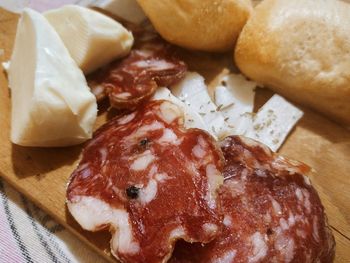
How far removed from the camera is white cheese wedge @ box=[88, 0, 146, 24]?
1.69 meters

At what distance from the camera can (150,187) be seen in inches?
44.5

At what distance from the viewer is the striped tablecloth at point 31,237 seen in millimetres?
1195

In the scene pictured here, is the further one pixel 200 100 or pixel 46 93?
pixel 200 100

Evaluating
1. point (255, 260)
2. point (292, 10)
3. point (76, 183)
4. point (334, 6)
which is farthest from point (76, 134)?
point (334, 6)

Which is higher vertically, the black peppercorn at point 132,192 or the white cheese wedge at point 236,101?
the white cheese wedge at point 236,101

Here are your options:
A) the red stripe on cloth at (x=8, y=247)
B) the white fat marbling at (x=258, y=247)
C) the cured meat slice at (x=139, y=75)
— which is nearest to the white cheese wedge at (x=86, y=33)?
the cured meat slice at (x=139, y=75)

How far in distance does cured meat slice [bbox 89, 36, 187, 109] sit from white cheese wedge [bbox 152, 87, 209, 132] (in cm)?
3

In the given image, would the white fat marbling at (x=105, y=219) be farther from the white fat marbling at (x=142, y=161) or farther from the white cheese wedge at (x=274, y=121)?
the white cheese wedge at (x=274, y=121)

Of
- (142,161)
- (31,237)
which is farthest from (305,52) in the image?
(31,237)

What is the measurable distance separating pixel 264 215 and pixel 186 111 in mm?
419

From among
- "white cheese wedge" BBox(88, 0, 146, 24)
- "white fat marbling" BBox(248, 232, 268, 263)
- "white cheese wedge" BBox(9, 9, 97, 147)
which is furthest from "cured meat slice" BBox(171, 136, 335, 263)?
"white cheese wedge" BBox(88, 0, 146, 24)

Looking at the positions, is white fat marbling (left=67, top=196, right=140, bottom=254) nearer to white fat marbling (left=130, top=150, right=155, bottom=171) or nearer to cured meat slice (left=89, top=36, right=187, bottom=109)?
white fat marbling (left=130, top=150, right=155, bottom=171)

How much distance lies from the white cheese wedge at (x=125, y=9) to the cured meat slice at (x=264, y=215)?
69 cm

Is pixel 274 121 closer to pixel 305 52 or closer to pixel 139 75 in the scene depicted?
pixel 305 52
